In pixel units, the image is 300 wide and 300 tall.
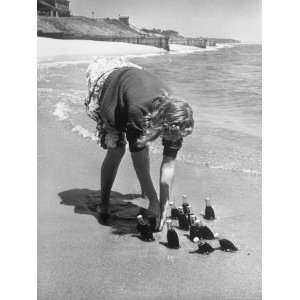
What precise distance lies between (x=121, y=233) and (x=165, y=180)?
1.09 ft

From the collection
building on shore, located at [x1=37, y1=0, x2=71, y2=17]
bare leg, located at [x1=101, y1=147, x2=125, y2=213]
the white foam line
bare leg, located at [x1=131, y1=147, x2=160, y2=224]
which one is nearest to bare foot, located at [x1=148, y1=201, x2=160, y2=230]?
bare leg, located at [x1=131, y1=147, x2=160, y2=224]

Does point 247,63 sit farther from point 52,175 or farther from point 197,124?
point 52,175

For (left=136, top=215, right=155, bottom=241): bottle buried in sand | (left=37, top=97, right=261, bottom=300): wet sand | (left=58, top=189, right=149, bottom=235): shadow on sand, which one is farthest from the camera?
(left=58, top=189, right=149, bottom=235): shadow on sand

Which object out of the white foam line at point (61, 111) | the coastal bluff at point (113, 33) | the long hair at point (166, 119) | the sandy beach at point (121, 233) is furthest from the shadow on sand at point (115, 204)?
the coastal bluff at point (113, 33)

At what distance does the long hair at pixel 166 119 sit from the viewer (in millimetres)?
2471

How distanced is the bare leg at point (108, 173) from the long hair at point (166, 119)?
0.20m

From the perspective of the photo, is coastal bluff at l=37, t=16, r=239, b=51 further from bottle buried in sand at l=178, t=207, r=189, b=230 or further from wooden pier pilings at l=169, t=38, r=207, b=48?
bottle buried in sand at l=178, t=207, r=189, b=230

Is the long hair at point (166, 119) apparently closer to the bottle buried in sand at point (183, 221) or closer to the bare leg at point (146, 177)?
the bare leg at point (146, 177)

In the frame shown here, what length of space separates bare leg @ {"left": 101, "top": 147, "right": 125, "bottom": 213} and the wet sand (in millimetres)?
53

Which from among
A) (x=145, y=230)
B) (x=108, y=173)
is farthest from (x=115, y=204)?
(x=145, y=230)

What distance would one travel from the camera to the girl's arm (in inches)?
101
